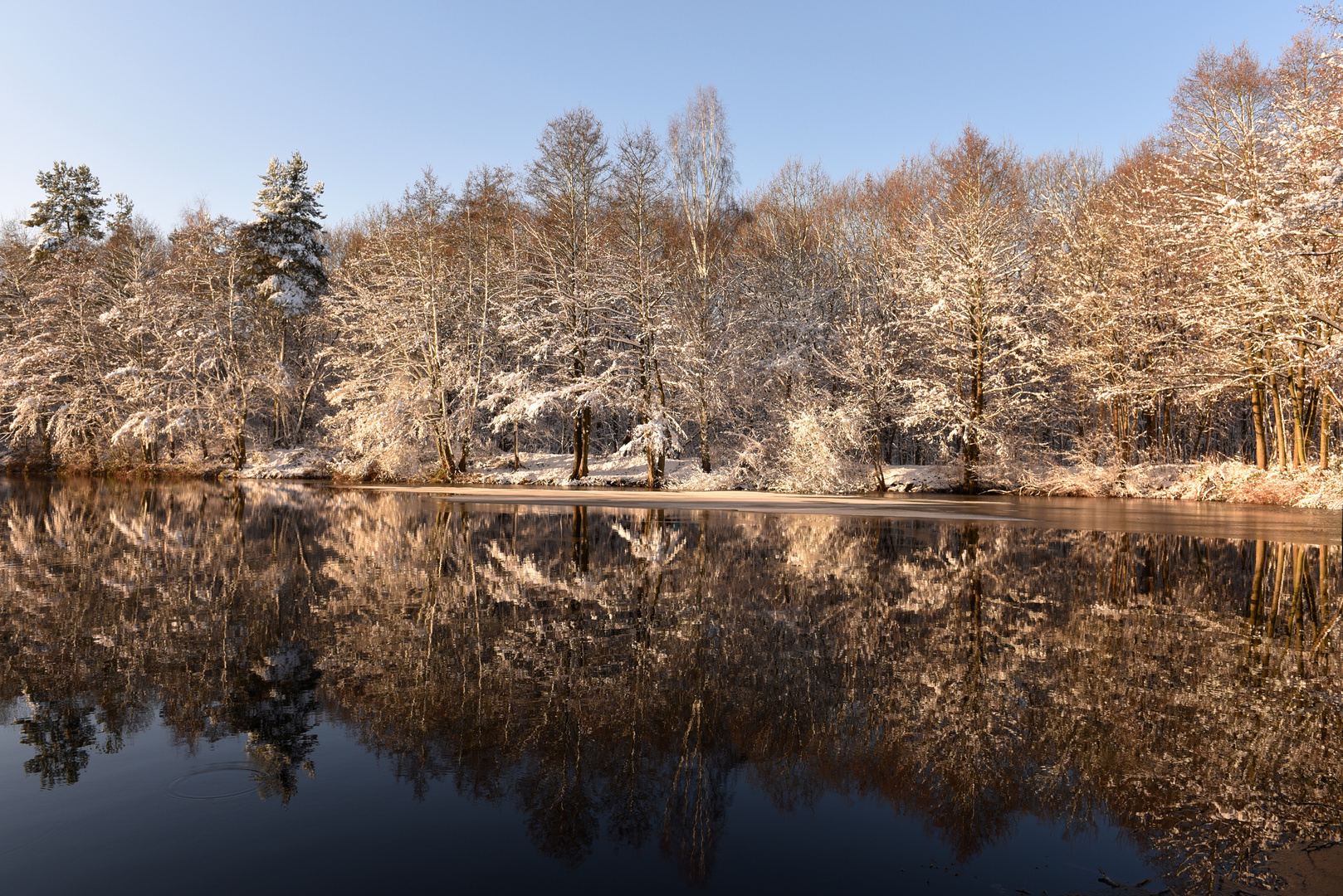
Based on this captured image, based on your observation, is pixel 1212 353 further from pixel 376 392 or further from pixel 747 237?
pixel 376 392

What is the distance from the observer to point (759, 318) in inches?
1486

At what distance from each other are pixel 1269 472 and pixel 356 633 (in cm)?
2907

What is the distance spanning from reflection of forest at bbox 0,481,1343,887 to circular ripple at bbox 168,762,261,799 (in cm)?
17

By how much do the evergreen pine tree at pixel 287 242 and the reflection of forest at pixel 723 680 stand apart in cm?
3732

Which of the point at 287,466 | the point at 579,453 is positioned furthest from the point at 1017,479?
the point at 287,466

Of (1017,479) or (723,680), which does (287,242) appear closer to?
(1017,479)

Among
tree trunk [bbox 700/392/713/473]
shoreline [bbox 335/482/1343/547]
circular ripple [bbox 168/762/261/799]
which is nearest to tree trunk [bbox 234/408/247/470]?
shoreline [bbox 335/482/1343/547]

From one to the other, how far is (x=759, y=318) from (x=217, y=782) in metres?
34.9

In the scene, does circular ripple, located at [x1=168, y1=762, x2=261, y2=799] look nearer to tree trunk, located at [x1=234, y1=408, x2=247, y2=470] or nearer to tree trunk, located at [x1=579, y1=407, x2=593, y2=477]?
tree trunk, located at [x1=579, y1=407, x2=593, y2=477]

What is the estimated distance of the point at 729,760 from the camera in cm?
472

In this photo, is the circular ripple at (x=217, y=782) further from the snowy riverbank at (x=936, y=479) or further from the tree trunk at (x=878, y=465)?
the tree trunk at (x=878, y=465)

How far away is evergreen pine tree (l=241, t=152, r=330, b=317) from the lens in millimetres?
46125

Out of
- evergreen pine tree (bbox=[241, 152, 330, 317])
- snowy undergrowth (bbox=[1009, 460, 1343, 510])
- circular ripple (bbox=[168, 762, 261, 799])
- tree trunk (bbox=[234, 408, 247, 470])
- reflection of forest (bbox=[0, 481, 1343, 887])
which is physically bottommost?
circular ripple (bbox=[168, 762, 261, 799])

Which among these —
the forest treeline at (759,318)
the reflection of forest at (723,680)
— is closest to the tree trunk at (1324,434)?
the forest treeline at (759,318)
